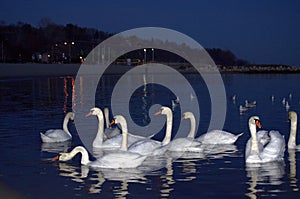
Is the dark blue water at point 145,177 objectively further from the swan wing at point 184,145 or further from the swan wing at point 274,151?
the swan wing at point 184,145

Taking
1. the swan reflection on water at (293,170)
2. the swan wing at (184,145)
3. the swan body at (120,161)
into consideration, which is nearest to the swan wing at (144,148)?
the swan wing at (184,145)

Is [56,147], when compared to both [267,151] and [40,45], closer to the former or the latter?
[267,151]

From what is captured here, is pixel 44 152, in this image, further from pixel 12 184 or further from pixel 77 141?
pixel 12 184

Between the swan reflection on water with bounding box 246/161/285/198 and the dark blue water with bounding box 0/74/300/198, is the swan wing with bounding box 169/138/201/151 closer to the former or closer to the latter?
the dark blue water with bounding box 0/74/300/198

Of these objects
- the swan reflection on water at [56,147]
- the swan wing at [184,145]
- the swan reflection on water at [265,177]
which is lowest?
the swan reflection on water at [265,177]

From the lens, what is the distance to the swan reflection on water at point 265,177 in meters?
9.55

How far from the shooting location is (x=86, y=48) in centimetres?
15200

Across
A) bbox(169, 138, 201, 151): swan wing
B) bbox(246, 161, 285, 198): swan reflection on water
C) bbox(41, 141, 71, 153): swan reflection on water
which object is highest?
bbox(169, 138, 201, 151): swan wing

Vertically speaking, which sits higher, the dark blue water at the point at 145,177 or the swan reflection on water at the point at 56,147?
the swan reflection on water at the point at 56,147

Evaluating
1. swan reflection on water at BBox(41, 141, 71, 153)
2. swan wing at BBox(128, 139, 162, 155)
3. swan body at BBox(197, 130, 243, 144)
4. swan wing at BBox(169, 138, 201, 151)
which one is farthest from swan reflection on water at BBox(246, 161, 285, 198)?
swan reflection on water at BBox(41, 141, 71, 153)

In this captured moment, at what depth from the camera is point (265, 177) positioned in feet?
35.0

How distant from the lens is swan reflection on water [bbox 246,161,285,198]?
9547 mm

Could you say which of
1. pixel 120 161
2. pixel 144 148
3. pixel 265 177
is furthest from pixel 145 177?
pixel 265 177

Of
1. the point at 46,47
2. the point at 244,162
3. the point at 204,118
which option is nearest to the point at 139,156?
the point at 244,162
